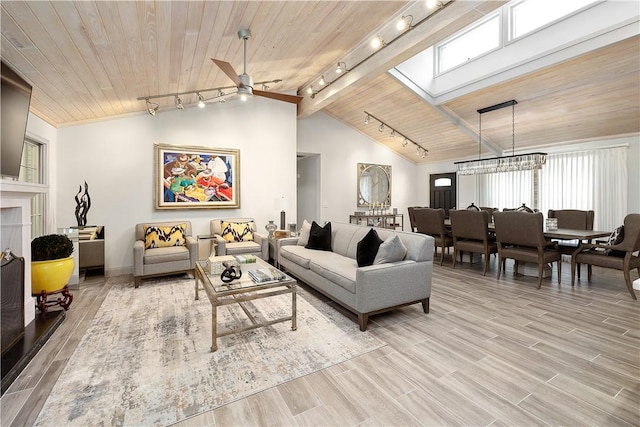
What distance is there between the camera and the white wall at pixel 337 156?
745cm

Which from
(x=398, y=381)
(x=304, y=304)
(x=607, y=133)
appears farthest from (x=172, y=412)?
(x=607, y=133)

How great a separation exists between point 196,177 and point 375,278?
4.05 m

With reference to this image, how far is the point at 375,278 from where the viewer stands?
2.86m

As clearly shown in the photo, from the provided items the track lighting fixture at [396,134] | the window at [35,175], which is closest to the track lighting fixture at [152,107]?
the window at [35,175]

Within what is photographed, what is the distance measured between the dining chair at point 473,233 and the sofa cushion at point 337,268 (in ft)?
7.86

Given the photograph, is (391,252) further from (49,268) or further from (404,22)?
(49,268)

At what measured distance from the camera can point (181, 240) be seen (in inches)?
194

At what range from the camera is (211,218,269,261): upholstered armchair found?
4.84 meters

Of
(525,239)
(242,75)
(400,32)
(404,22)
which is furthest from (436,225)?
(242,75)

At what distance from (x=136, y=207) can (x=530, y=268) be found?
658cm

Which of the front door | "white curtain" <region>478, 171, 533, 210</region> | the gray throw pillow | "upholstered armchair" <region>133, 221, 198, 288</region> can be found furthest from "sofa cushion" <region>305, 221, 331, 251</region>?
the front door

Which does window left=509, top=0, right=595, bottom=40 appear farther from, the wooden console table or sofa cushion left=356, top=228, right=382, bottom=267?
the wooden console table

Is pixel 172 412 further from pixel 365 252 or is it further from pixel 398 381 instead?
pixel 365 252

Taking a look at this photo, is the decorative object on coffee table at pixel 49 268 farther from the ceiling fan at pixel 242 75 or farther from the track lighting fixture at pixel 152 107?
the ceiling fan at pixel 242 75
